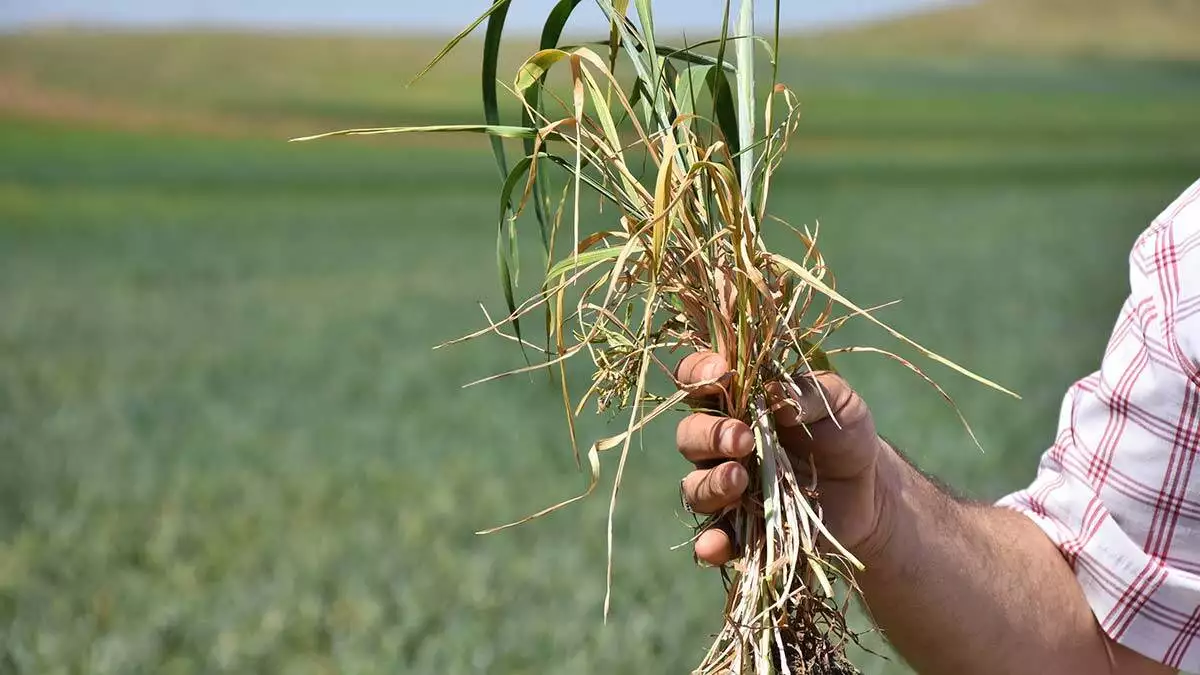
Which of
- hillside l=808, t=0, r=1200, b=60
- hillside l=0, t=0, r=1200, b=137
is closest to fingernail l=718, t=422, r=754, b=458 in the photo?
hillside l=0, t=0, r=1200, b=137

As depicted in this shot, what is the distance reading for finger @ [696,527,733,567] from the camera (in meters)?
1.30

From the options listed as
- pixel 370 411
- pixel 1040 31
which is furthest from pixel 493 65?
pixel 1040 31

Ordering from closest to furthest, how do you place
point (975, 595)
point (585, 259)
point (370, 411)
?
point (585, 259) → point (975, 595) → point (370, 411)

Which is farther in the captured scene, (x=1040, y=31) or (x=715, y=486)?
(x=1040, y=31)

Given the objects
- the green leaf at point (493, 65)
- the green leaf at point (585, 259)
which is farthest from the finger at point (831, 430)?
the green leaf at point (493, 65)

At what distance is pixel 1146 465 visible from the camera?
5.36ft

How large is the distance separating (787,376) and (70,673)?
9.07 feet

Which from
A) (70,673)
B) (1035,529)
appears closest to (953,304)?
(70,673)

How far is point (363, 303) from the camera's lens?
1149cm

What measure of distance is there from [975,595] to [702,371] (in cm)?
63

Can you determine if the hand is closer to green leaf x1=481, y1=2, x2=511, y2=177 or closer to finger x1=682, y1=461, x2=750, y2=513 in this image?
finger x1=682, y1=461, x2=750, y2=513

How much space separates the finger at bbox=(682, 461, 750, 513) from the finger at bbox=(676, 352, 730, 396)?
0.07 metres

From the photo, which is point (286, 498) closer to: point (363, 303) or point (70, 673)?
point (70, 673)

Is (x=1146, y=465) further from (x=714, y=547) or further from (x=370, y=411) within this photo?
(x=370, y=411)
